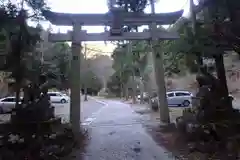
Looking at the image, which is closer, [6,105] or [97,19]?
[97,19]

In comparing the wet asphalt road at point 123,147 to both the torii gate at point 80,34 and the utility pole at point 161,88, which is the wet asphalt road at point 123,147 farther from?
the utility pole at point 161,88

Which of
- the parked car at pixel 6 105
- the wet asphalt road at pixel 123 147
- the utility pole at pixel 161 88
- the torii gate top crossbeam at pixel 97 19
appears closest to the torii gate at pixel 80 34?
the torii gate top crossbeam at pixel 97 19

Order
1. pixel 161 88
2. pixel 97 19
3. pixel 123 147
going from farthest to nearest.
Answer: pixel 161 88, pixel 97 19, pixel 123 147

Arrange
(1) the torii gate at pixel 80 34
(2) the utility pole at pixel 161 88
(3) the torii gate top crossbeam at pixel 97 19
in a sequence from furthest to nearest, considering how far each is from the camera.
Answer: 1. (2) the utility pole at pixel 161 88
2. (3) the torii gate top crossbeam at pixel 97 19
3. (1) the torii gate at pixel 80 34

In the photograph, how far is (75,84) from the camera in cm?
1339

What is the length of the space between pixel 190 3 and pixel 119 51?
19.0 metres

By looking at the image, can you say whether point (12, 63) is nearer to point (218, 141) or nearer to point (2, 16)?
point (2, 16)

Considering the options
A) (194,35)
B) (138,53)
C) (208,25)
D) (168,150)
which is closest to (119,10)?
(194,35)

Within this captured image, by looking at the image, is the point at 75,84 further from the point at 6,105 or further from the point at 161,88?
the point at 6,105

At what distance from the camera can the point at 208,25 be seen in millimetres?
8492

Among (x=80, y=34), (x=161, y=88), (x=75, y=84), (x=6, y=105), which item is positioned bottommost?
(x=6, y=105)

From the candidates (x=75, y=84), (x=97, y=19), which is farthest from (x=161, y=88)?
(x=97, y=19)

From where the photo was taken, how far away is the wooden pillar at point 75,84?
13125 millimetres

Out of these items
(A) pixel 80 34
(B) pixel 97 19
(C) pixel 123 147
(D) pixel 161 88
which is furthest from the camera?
(D) pixel 161 88
